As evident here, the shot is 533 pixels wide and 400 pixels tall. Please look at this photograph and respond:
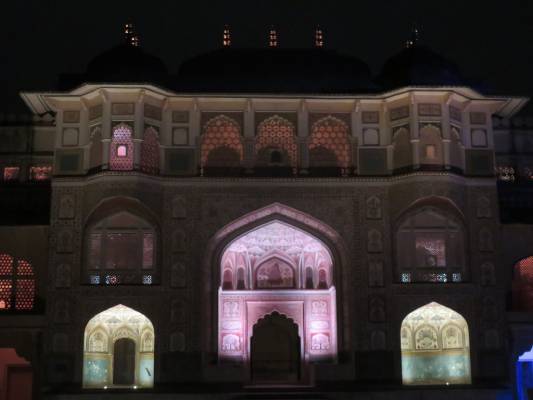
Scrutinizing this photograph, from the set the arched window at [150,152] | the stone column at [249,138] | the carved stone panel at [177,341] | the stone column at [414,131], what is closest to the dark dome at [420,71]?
the stone column at [414,131]

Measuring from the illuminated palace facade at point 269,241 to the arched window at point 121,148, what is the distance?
4cm

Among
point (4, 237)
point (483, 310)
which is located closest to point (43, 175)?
point (4, 237)

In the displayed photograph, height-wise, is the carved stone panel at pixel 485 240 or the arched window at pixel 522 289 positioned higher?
the carved stone panel at pixel 485 240

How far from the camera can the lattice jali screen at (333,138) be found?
72.9 ft

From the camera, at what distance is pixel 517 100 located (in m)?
22.4

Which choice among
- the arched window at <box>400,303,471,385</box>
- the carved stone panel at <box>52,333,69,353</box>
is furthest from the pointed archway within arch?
the arched window at <box>400,303,471,385</box>

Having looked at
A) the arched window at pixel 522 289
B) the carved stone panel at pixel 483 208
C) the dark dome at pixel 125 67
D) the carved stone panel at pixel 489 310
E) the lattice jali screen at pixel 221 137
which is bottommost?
the carved stone panel at pixel 489 310

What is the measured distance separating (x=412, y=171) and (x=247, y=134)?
15.2 ft

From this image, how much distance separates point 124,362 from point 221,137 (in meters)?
6.77

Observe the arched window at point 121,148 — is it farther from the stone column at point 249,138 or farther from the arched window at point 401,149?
the arched window at point 401,149

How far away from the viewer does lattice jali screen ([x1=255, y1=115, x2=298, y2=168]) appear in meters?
22.1

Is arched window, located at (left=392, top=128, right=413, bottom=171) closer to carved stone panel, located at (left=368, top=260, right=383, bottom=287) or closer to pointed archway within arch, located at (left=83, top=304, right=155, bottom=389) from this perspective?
carved stone panel, located at (left=368, top=260, right=383, bottom=287)

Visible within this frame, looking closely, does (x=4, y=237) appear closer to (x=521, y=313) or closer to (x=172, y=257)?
(x=172, y=257)

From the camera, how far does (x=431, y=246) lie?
21.5m
